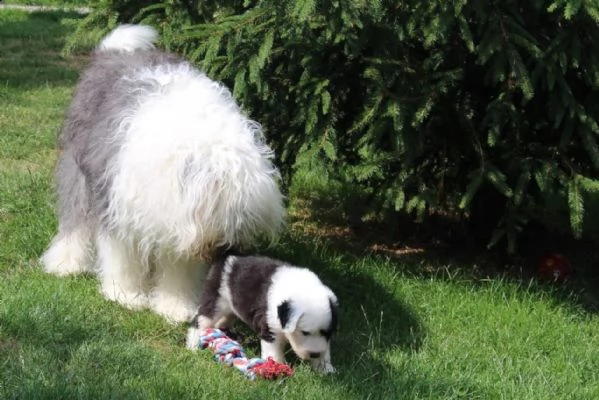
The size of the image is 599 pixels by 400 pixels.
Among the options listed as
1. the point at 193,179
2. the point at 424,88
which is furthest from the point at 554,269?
the point at 193,179

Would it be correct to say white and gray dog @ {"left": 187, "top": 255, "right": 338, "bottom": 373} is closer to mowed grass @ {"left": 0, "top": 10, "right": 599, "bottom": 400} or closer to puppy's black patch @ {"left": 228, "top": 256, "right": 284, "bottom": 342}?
puppy's black patch @ {"left": 228, "top": 256, "right": 284, "bottom": 342}

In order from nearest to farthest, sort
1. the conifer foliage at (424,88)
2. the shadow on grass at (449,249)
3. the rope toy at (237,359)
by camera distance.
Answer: the rope toy at (237,359) < the conifer foliage at (424,88) < the shadow on grass at (449,249)

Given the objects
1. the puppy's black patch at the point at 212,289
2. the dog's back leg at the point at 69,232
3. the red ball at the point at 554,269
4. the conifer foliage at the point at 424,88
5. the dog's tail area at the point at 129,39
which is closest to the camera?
the puppy's black patch at the point at 212,289

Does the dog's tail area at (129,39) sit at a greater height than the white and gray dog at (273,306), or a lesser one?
greater

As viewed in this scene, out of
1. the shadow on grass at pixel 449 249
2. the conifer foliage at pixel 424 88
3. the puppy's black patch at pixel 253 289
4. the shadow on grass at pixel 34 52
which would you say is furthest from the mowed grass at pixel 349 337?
the shadow on grass at pixel 34 52

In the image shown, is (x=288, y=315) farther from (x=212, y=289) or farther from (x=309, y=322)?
(x=212, y=289)

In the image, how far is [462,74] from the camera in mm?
5086

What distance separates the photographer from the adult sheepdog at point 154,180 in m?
4.09

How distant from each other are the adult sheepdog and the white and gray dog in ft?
0.53

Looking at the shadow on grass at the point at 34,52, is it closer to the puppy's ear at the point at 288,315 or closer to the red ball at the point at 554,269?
the red ball at the point at 554,269

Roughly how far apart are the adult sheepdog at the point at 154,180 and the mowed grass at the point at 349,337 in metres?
0.21

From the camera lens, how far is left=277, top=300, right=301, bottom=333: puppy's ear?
3799 millimetres

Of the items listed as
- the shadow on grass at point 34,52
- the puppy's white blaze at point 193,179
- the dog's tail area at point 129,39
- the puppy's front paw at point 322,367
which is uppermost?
the dog's tail area at point 129,39

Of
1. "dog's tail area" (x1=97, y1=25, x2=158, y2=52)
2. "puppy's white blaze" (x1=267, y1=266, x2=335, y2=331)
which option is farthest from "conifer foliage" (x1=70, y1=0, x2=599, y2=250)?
"puppy's white blaze" (x1=267, y1=266, x2=335, y2=331)
